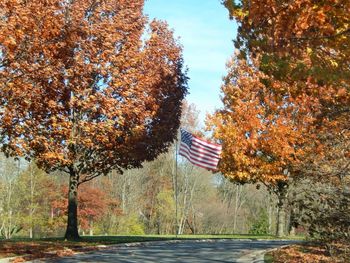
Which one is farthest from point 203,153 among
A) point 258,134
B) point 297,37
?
point 297,37

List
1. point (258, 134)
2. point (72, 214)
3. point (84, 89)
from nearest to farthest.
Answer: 1. point (84, 89)
2. point (72, 214)
3. point (258, 134)

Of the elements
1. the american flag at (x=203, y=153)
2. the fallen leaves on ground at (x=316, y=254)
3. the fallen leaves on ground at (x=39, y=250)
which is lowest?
the fallen leaves on ground at (x=39, y=250)

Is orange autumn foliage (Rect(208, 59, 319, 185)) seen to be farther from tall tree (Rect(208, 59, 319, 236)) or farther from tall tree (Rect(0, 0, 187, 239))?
tall tree (Rect(0, 0, 187, 239))

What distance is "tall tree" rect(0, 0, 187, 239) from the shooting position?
47.6ft

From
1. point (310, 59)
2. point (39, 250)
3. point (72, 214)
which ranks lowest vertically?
point (39, 250)

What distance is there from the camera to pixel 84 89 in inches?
756

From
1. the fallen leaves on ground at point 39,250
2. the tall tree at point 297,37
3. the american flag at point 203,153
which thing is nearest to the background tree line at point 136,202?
the american flag at point 203,153

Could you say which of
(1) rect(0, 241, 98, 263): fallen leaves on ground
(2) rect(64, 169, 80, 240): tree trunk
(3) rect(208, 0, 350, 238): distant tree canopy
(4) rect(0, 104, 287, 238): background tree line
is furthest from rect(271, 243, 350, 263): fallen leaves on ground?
(4) rect(0, 104, 287, 238): background tree line

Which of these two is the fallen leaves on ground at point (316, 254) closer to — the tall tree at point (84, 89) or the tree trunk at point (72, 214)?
the tall tree at point (84, 89)

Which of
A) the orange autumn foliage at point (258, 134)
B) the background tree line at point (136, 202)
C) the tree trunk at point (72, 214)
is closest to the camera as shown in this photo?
the tree trunk at point (72, 214)

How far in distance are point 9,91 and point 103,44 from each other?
18.7 feet

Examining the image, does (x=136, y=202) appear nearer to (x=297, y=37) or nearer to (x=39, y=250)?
(x=39, y=250)

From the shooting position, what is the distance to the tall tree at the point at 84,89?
14.5 m

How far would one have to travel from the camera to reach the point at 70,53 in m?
19.7
